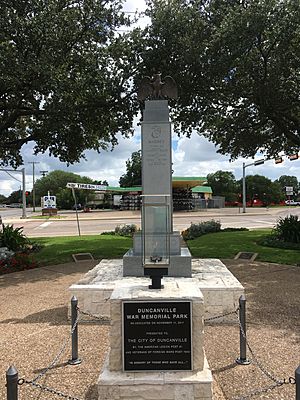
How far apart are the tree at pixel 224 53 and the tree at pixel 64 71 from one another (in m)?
1.37

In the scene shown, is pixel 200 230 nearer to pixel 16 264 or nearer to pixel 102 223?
pixel 16 264

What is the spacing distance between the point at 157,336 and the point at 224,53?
10.9 meters

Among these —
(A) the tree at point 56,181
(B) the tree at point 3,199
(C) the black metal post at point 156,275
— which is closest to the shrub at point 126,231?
(C) the black metal post at point 156,275

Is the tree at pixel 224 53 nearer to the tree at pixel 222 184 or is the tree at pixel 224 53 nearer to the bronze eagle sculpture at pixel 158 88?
the bronze eagle sculpture at pixel 158 88

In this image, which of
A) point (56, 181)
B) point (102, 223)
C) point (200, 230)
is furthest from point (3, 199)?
point (200, 230)

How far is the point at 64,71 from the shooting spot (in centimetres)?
1249

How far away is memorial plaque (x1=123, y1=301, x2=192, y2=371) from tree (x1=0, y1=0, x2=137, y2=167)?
30.6 ft

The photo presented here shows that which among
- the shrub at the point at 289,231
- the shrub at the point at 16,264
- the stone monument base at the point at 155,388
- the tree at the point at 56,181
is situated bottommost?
the shrub at the point at 16,264

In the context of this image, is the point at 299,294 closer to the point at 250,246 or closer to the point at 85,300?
the point at 85,300

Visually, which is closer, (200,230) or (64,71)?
(64,71)

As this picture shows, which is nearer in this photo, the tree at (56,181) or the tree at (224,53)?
the tree at (224,53)

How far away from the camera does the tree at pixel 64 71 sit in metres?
12.0

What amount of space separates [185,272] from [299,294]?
2.64 m

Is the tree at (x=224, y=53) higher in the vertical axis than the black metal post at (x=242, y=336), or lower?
higher
